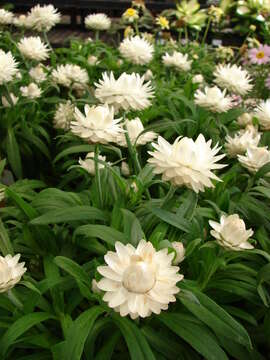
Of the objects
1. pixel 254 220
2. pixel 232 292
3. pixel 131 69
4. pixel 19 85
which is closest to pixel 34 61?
pixel 19 85

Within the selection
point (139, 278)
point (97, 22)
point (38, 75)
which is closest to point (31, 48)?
point (38, 75)

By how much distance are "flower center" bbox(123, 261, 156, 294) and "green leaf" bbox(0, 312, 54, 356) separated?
27cm

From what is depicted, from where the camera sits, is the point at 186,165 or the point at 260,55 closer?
the point at 186,165

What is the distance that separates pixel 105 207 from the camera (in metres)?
1.18

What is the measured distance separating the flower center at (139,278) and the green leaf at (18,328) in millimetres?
268

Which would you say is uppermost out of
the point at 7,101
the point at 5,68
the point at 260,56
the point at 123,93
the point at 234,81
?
the point at 123,93

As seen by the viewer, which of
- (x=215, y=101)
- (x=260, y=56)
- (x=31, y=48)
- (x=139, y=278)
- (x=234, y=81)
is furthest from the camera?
(x=260, y=56)

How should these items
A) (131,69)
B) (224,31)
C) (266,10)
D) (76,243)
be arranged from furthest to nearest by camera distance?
1. (224,31)
2. (266,10)
3. (131,69)
4. (76,243)

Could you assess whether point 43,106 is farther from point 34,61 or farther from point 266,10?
point 266,10

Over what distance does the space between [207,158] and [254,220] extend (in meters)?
0.38

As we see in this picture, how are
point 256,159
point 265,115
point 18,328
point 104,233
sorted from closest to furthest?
point 18,328, point 104,233, point 256,159, point 265,115

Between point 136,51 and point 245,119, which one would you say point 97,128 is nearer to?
point 245,119

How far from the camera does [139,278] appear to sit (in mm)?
725

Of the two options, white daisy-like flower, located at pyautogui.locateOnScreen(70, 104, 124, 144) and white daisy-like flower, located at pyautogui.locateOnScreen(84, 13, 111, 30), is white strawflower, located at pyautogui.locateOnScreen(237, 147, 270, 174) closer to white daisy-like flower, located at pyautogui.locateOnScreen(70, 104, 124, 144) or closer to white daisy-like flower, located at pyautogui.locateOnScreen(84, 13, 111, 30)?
white daisy-like flower, located at pyautogui.locateOnScreen(70, 104, 124, 144)
